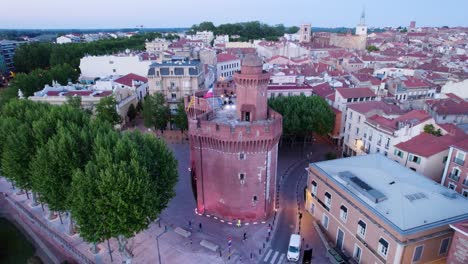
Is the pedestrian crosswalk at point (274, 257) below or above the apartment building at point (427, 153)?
below

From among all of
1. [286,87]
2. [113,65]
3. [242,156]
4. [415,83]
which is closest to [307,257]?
[242,156]

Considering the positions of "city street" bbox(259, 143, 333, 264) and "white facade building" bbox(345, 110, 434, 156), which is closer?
"city street" bbox(259, 143, 333, 264)

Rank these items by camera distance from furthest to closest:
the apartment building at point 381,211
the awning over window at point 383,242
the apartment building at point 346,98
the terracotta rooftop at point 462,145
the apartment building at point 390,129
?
the apartment building at point 346,98 < the apartment building at point 390,129 < the terracotta rooftop at point 462,145 < the awning over window at point 383,242 < the apartment building at point 381,211

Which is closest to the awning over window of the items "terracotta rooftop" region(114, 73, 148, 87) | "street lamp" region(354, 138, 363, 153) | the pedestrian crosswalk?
the pedestrian crosswalk

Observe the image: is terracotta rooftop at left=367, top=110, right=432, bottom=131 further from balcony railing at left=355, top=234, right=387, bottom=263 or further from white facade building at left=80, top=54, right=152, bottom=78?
white facade building at left=80, top=54, right=152, bottom=78

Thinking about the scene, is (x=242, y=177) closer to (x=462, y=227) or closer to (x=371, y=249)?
(x=371, y=249)

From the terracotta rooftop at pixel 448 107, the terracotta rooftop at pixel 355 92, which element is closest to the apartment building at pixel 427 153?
the terracotta rooftop at pixel 448 107

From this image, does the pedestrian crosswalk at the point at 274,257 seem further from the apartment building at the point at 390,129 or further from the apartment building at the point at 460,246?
the apartment building at the point at 390,129

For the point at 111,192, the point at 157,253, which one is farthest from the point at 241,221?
the point at 111,192

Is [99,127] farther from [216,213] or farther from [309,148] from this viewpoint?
[309,148]
